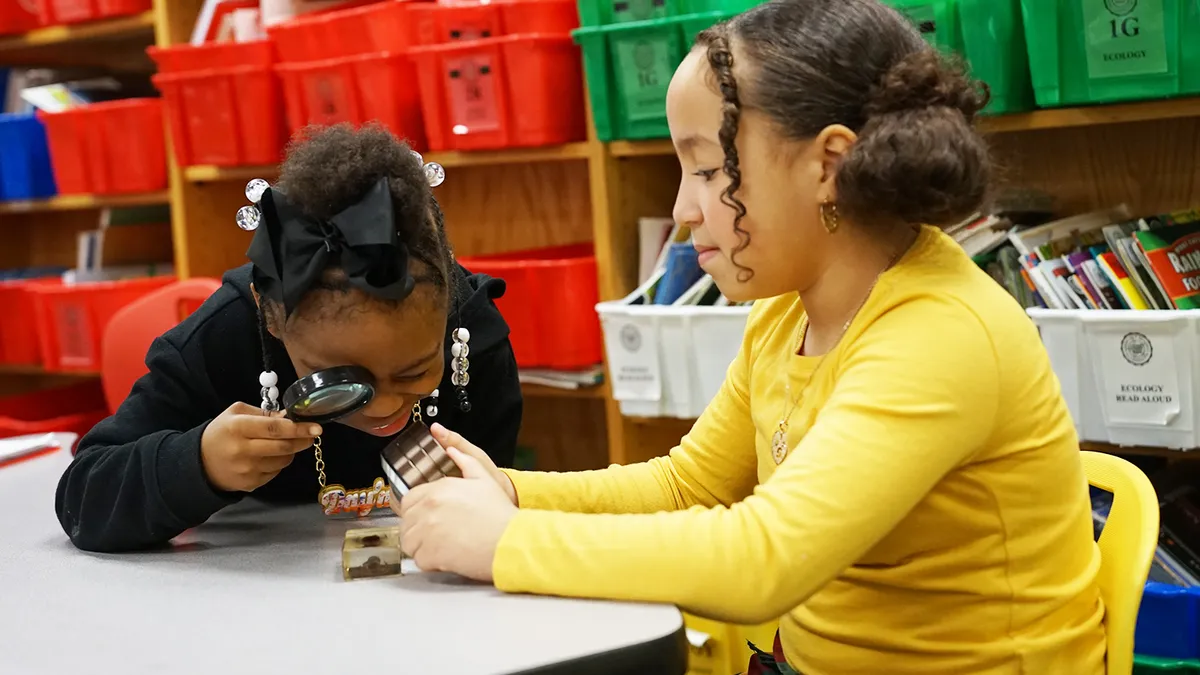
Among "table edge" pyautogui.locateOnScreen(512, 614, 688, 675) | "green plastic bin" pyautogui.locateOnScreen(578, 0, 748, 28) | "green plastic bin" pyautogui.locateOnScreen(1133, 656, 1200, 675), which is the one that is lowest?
"green plastic bin" pyautogui.locateOnScreen(1133, 656, 1200, 675)

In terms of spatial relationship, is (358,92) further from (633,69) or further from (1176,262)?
(1176,262)

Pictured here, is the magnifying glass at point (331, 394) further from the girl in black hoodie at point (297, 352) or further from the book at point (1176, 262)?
the book at point (1176, 262)

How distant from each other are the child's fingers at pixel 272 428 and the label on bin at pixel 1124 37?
1101 mm

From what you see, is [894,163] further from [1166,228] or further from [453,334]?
[1166,228]

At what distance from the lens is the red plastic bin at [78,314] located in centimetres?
258

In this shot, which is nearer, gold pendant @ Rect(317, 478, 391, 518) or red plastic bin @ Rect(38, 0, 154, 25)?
gold pendant @ Rect(317, 478, 391, 518)

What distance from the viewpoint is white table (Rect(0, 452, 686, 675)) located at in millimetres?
767

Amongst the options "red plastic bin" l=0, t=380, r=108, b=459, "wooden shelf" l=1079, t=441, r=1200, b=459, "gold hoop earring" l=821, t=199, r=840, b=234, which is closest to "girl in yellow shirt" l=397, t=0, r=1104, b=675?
"gold hoop earring" l=821, t=199, r=840, b=234

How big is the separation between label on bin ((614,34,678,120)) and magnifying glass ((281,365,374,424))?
97 centimetres

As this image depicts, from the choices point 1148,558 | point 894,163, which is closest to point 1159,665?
point 1148,558

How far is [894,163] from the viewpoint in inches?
34.3

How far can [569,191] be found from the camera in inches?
94.3

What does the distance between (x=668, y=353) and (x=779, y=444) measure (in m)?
0.86

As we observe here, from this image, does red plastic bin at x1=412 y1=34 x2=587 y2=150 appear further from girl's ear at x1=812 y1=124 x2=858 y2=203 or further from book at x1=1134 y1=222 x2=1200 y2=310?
girl's ear at x1=812 y1=124 x2=858 y2=203
